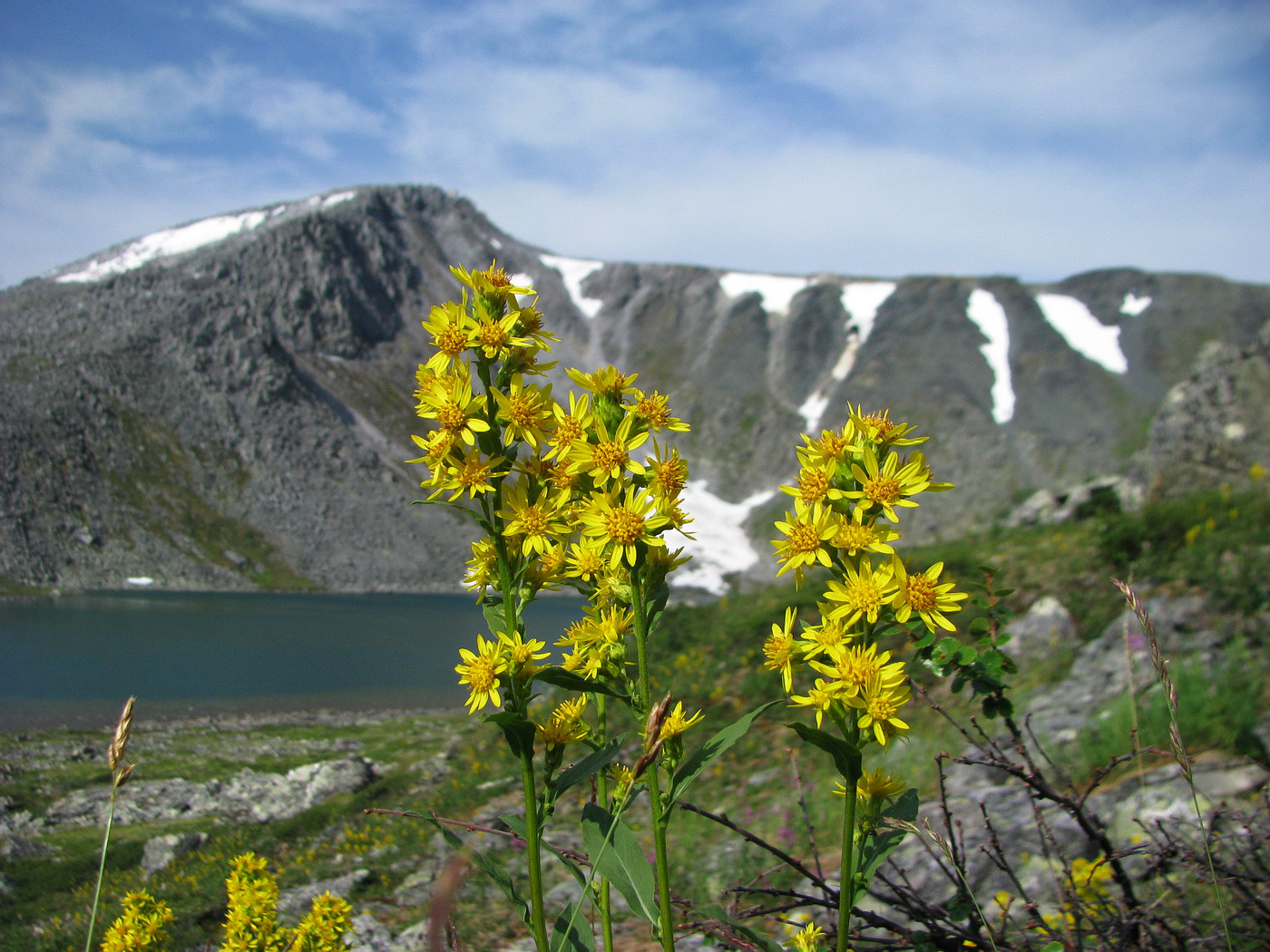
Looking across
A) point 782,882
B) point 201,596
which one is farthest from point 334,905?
point 201,596

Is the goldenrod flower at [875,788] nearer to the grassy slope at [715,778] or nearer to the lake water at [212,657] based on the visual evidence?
the grassy slope at [715,778]

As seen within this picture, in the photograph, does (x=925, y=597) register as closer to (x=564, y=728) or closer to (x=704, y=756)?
(x=704, y=756)

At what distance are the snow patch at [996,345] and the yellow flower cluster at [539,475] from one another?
298 ft

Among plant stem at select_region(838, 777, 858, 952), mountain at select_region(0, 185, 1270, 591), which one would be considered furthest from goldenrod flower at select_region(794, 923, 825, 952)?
mountain at select_region(0, 185, 1270, 591)

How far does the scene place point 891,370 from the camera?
9425cm

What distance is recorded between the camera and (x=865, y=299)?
114125 millimetres

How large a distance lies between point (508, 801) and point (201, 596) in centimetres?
6285

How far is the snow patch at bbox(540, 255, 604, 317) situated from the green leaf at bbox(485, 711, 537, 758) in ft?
434

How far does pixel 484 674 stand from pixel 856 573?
3.41ft

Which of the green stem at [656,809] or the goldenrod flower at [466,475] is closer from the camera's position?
the green stem at [656,809]

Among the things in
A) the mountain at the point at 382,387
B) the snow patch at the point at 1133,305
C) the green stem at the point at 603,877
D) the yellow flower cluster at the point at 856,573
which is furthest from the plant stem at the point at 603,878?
the snow patch at the point at 1133,305

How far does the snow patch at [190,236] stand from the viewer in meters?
127

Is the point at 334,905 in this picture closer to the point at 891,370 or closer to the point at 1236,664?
the point at 1236,664

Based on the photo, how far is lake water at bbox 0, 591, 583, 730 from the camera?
1075 inches
